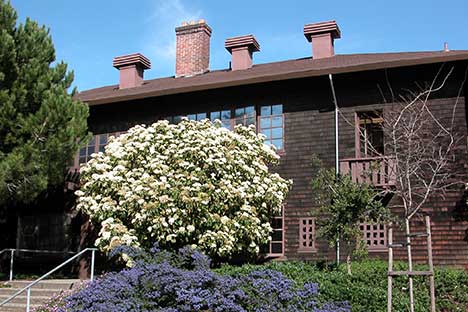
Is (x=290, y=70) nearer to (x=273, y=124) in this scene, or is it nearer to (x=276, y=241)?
(x=273, y=124)

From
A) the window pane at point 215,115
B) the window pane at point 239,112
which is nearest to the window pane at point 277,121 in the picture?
the window pane at point 239,112

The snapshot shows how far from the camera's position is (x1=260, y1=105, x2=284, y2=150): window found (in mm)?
17844

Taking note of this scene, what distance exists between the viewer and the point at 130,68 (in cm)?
2361

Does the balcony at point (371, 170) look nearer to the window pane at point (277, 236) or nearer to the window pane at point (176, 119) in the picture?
the window pane at point (277, 236)

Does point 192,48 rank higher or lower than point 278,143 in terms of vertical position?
higher

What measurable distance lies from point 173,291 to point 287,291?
1855mm

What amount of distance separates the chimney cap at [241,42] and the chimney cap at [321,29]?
1.85 metres

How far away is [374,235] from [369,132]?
3.65 m

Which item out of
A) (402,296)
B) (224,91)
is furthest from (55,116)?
(402,296)

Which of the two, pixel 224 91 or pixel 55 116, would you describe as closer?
pixel 55 116

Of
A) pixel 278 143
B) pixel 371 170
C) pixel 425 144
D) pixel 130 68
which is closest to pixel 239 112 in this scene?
pixel 278 143

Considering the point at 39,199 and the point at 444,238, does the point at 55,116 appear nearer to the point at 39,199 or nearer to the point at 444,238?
the point at 39,199

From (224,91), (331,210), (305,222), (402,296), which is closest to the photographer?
(402,296)

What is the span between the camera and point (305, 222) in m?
16.8
